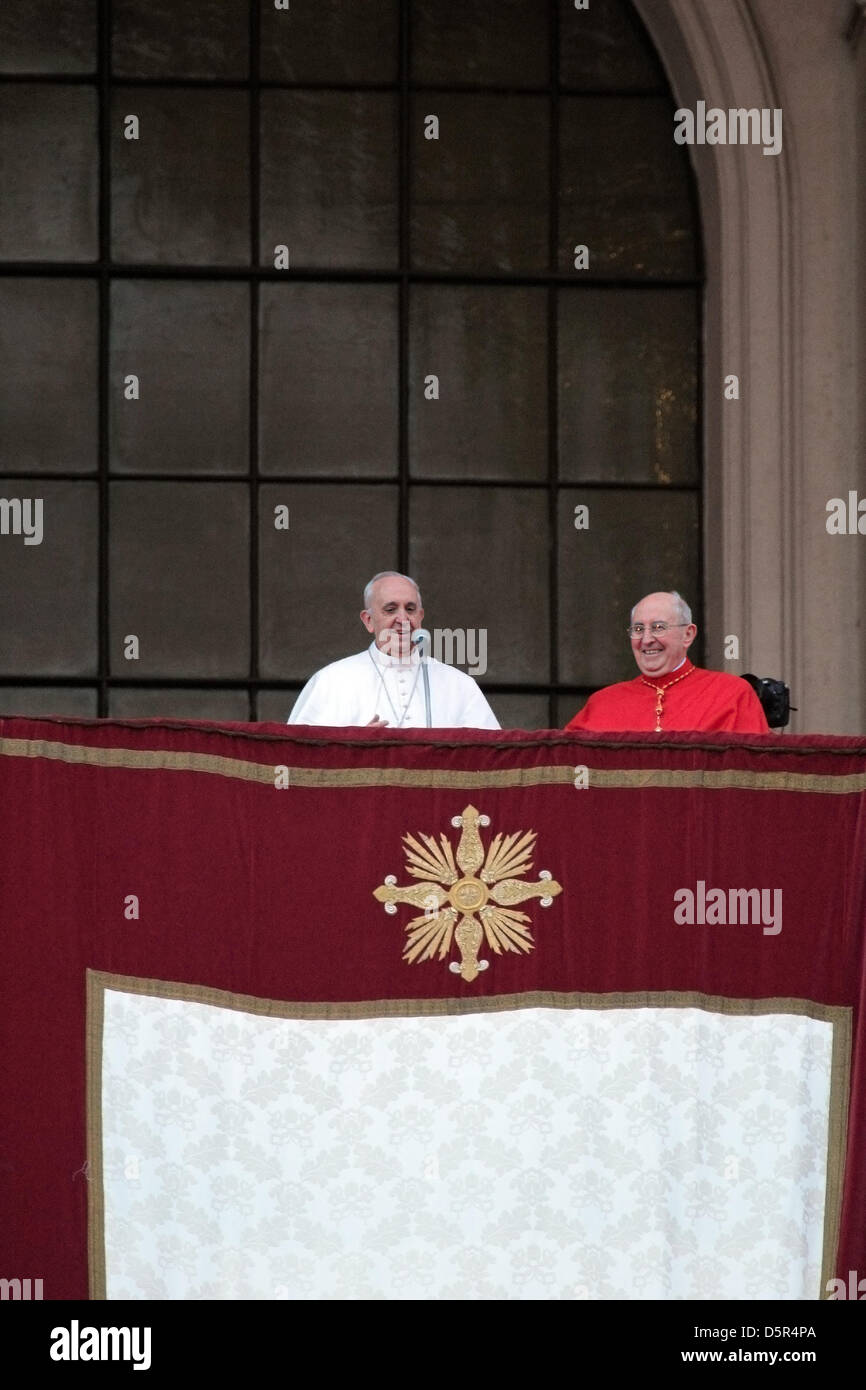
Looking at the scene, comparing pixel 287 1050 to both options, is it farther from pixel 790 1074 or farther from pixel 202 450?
pixel 202 450

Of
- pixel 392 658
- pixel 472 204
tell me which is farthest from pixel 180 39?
pixel 392 658

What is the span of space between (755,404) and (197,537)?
231cm

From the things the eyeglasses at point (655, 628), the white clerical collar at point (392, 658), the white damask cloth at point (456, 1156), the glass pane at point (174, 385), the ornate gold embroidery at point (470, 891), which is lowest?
the white damask cloth at point (456, 1156)

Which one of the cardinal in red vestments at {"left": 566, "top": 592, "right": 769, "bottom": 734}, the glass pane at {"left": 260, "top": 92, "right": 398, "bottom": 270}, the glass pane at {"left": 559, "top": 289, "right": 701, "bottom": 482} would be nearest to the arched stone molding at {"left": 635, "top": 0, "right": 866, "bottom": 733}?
the glass pane at {"left": 559, "top": 289, "right": 701, "bottom": 482}

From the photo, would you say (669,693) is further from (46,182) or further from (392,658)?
(46,182)

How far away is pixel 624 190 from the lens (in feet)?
30.3

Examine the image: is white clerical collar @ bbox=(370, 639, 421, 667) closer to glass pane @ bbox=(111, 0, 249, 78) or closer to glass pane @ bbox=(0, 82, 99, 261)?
glass pane @ bbox=(0, 82, 99, 261)

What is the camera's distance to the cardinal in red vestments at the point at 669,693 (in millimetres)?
6863

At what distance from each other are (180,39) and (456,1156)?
5.40 metres

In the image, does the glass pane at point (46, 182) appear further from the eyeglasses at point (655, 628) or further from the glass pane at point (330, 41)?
the eyeglasses at point (655, 628)

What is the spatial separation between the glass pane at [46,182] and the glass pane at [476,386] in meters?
1.39

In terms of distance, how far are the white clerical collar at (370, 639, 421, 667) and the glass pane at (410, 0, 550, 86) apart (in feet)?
10.4

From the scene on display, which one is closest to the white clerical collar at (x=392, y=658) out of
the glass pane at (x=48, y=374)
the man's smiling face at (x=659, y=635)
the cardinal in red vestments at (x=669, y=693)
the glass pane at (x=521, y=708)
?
the cardinal in red vestments at (x=669, y=693)

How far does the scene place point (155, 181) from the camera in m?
9.05
